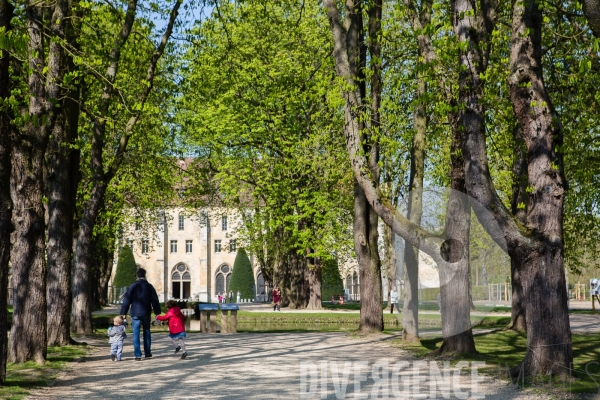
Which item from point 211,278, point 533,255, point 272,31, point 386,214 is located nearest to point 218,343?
point 386,214

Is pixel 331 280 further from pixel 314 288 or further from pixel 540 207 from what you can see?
pixel 540 207

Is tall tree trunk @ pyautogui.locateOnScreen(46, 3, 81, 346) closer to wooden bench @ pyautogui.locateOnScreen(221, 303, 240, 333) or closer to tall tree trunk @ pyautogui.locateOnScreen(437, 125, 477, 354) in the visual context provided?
wooden bench @ pyautogui.locateOnScreen(221, 303, 240, 333)

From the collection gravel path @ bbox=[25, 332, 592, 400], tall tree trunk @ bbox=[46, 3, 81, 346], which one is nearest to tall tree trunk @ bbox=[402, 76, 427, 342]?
gravel path @ bbox=[25, 332, 592, 400]

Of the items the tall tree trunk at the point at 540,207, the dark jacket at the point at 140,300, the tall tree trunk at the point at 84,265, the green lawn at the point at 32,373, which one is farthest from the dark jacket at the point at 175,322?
the tall tree trunk at the point at 540,207

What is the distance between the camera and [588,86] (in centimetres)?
1568

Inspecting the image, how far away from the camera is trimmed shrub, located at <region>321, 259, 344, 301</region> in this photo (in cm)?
5717

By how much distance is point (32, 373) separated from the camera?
1259 centimetres

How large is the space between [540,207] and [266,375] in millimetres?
4779

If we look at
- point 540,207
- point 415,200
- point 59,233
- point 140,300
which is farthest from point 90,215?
point 540,207

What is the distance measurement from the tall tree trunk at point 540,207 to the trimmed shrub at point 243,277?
6068cm

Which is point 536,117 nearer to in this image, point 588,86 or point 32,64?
point 588,86

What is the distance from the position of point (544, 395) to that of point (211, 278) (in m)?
76.1

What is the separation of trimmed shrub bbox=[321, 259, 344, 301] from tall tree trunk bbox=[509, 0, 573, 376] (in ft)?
135

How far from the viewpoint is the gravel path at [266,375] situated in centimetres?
1054
